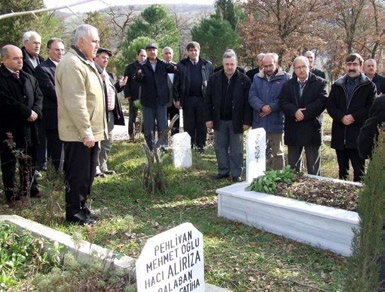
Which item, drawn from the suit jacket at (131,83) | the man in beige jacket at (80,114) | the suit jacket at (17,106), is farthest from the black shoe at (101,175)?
the suit jacket at (131,83)

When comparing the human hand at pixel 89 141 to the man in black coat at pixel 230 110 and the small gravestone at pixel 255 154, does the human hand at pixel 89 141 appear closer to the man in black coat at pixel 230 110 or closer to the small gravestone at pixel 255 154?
the small gravestone at pixel 255 154

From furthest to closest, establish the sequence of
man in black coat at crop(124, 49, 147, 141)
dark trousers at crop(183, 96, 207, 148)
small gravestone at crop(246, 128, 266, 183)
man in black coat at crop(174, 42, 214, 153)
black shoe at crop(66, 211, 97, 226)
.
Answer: man in black coat at crop(124, 49, 147, 141), dark trousers at crop(183, 96, 207, 148), man in black coat at crop(174, 42, 214, 153), small gravestone at crop(246, 128, 266, 183), black shoe at crop(66, 211, 97, 226)

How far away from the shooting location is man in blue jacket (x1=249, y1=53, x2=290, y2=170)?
6.60 meters

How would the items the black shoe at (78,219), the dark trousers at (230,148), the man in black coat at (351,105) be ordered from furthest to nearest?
1. the dark trousers at (230,148)
2. the man in black coat at (351,105)
3. the black shoe at (78,219)

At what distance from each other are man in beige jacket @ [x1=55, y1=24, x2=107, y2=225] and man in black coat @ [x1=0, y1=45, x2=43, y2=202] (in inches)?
33.2

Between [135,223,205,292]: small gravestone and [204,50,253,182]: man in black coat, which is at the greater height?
[204,50,253,182]: man in black coat

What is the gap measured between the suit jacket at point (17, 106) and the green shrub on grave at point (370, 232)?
4111 mm

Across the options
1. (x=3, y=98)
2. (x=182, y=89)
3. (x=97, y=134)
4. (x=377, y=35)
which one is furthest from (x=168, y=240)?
(x=377, y=35)

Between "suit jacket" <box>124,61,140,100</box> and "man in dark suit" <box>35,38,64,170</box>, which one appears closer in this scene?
"man in dark suit" <box>35,38,64,170</box>

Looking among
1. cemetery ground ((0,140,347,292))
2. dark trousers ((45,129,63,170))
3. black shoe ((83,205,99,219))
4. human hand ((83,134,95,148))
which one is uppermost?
human hand ((83,134,95,148))

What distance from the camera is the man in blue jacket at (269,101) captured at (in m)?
6.60

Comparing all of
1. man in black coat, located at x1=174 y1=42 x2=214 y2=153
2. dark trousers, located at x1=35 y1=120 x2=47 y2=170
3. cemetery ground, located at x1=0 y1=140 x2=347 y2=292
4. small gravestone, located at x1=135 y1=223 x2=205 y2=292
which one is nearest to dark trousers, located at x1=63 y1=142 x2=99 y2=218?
cemetery ground, located at x1=0 y1=140 x2=347 y2=292

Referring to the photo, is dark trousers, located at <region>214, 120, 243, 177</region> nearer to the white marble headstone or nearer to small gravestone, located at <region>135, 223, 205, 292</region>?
the white marble headstone

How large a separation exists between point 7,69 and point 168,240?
3872 millimetres
